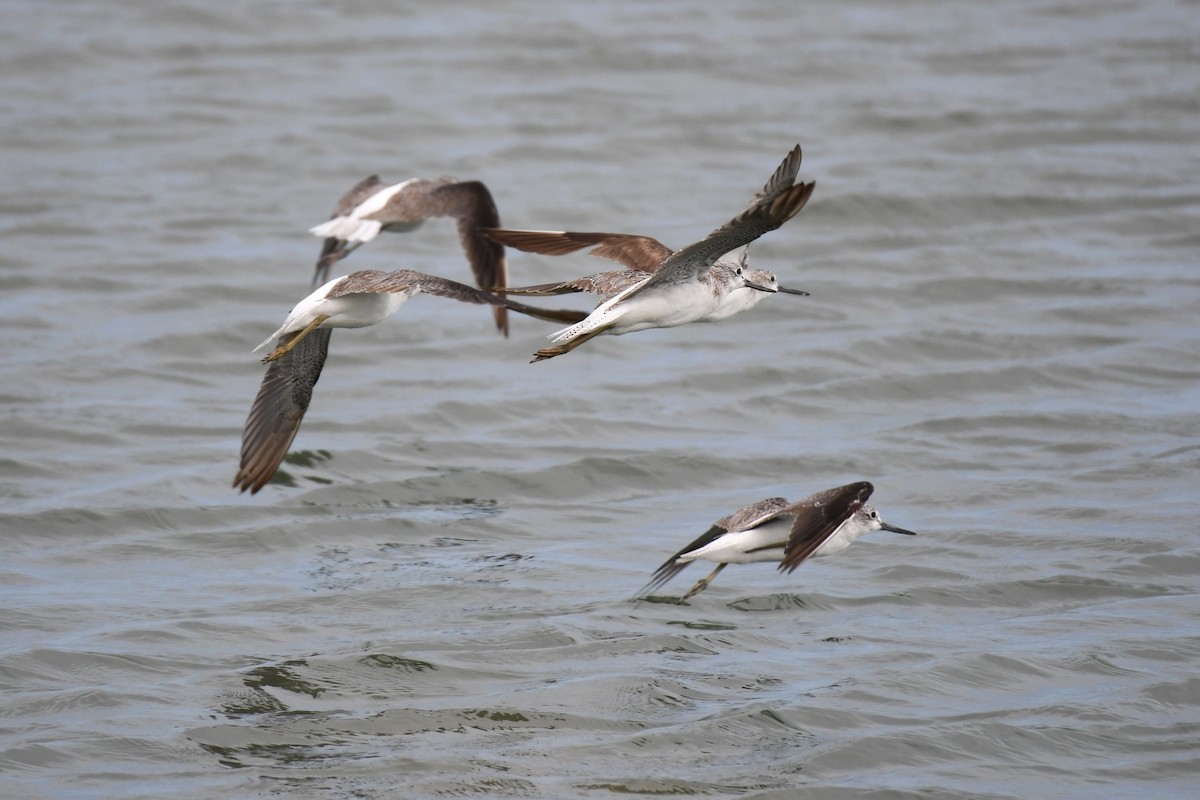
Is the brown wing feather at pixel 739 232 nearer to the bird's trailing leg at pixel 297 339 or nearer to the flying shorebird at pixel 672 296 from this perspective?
the flying shorebird at pixel 672 296

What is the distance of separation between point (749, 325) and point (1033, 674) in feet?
25.1

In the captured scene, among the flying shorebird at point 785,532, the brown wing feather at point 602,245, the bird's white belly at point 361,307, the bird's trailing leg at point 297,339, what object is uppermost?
the brown wing feather at point 602,245

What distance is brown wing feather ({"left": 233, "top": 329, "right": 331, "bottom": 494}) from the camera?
10383 millimetres

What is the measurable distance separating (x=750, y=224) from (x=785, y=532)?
2.05 m

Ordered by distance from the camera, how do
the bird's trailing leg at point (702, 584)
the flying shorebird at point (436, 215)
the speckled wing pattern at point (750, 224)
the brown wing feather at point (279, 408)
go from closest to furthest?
the speckled wing pattern at point (750, 224)
the bird's trailing leg at point (702, 584)
the brown wing feather at point (279, 408)
the flying shorebird at point (436, 215)

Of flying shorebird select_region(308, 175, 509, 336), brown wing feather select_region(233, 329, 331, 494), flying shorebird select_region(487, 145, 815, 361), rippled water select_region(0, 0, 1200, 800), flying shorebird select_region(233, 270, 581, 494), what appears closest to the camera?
rippled water select_region(0, 0, 1200, 800)

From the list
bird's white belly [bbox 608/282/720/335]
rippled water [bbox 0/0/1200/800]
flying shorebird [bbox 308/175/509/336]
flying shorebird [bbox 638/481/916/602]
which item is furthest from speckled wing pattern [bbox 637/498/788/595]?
flying shorebird [bbox 308/175/509/336]

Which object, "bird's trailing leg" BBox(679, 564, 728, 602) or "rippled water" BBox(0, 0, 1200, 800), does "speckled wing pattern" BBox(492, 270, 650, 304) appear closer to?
"bird's trailing leg" BBox(679, 564, 728, 602)

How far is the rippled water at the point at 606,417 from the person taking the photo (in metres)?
8.19

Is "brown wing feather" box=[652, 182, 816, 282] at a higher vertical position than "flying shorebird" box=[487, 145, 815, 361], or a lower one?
higher

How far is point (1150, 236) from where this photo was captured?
17.8 metres

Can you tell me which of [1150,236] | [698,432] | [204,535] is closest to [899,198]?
[1150,236]

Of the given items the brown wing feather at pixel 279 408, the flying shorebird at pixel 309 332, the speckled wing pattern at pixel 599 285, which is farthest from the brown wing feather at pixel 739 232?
the brown wing feather at pixel 279 408

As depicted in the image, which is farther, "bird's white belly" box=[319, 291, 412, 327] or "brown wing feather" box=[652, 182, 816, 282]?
"bird's white belly" box=[319, 291, 412, 327]
